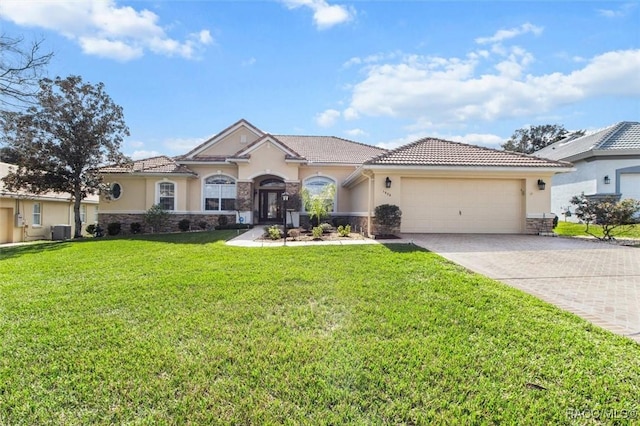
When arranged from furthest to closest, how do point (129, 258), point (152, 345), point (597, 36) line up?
point (597, 36), point (129, 258), point (152, 345)

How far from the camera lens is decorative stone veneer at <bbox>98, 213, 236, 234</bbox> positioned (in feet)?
67.4

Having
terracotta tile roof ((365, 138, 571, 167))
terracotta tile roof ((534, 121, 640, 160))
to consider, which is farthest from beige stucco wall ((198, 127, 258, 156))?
terracotta tile roof ((534, 121, 640, 160))

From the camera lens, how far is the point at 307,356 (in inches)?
151

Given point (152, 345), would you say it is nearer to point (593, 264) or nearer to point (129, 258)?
point (129, 258)

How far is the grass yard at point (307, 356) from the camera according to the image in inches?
118

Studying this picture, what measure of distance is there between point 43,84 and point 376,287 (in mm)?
20861

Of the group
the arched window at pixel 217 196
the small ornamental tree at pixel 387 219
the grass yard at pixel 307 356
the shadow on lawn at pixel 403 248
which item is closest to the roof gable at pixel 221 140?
the arched window at pixel 217 196

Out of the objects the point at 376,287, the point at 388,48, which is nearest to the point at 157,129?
the point at 388,48

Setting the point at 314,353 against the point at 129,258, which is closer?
the point at 314,353

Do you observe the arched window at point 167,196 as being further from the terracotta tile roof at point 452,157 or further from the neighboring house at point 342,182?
the terracotta tile roof at point 452,157

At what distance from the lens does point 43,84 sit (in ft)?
56.7

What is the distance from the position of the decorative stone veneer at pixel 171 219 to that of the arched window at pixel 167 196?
0.66 m

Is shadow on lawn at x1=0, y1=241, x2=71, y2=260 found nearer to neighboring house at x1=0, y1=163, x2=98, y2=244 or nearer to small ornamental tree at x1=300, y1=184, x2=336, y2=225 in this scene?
neighboring house at x1=0, y1=163, x2=98, y2=244

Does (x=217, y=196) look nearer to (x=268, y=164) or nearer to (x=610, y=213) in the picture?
(x=268, y=164)
